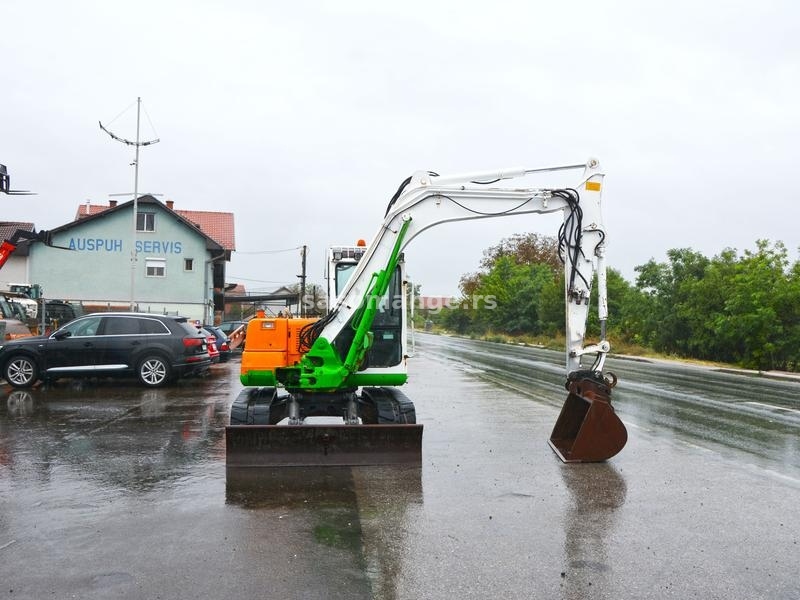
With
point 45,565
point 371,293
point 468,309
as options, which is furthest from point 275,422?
point 468,309

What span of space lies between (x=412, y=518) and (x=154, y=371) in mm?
11902

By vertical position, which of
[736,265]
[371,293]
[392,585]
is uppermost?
[736,265]

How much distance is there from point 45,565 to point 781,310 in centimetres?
2962

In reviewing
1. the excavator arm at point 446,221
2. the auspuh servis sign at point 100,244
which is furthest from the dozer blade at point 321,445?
the auspuh servis sign at point 100,244

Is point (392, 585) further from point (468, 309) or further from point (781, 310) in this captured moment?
point (468, 309)

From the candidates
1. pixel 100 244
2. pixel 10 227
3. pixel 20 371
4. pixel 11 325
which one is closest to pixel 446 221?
pixel 20 371

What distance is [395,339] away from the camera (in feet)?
31.0

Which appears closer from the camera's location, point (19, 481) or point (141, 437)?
point (19, 481)

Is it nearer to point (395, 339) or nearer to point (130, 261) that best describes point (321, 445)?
point (395, 339)

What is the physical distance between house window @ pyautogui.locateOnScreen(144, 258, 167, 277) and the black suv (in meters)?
29.5

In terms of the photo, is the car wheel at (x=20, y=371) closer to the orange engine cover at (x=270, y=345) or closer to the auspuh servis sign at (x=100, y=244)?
the orange engine cover at (x=270, y=345)

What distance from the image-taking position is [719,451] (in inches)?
378

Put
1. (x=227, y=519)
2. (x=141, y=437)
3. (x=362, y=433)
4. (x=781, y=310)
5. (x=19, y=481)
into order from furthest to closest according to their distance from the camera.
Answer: (x=781, y=310)
(x=141, y=437)
(x=362, y=433)
(x=19, y=481)
(x=227, y=519)

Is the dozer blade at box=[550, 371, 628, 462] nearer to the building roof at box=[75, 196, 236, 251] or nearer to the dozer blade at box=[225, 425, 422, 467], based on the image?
the dozer blade at box=[225, 425, 422, 467]
